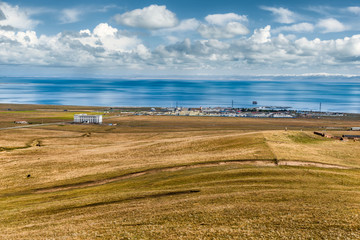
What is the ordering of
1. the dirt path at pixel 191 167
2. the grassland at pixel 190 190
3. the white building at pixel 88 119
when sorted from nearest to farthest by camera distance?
the grassland at pixel 190 190 → the dirt path at pixel 191 167 → the white building at pixel 88 119

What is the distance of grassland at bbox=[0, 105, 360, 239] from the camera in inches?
900

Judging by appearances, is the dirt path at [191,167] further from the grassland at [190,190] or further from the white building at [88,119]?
the white building at [88,119]

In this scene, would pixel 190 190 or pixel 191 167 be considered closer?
pixel 190 190

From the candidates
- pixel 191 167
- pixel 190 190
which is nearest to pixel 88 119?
pixel 191 167

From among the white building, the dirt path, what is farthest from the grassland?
the white building

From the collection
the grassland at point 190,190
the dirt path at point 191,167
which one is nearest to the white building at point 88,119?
the grassland at point 190,190

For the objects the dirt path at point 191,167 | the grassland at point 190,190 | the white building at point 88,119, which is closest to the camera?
the grassland at point 190,190

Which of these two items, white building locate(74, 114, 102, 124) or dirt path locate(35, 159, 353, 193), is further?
white building locate(74, 114, 102, 124)

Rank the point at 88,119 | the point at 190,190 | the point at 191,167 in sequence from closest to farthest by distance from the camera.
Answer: the point at 190,190, the point at 191,167, the point at 88,119

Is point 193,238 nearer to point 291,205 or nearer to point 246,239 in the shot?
point 246,239

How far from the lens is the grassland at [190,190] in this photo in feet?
75.0

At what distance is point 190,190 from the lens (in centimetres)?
3494

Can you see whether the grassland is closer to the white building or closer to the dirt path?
the dirt path

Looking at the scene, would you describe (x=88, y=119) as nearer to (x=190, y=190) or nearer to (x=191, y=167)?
(x=191, y=167)
